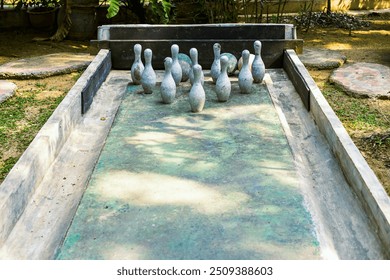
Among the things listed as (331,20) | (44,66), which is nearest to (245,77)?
(44,66)

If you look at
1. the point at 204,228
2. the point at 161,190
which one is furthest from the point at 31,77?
the point at 204,228

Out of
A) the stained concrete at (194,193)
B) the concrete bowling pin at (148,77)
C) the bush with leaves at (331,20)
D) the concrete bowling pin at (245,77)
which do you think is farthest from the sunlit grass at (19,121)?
the bush with leaves at (331,20)

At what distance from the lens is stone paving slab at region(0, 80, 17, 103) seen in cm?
550

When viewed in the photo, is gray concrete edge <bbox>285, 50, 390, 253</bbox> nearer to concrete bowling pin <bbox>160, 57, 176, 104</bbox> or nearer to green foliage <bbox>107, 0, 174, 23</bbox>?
concrete bowling pin <bbox>160, 57, 176, 104</bbox>

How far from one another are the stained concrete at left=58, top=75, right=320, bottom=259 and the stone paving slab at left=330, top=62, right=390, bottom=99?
1470 millimetres

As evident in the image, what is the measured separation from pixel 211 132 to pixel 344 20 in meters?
5.98

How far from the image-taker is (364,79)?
599 cm

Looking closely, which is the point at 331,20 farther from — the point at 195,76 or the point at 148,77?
the point at 195,76

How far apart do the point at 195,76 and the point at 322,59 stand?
8.98 feet

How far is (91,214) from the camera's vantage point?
9.80 feet

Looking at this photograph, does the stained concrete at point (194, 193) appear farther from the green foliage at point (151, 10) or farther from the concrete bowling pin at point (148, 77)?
the green foliage at point (151, 10)

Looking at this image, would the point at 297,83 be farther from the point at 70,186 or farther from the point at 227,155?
the point at 70,186

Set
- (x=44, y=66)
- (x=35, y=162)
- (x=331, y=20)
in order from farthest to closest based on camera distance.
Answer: (x=331, y=20) → (x=44, y=66) → (x=35, y=162)

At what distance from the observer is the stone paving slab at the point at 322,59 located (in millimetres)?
6652
